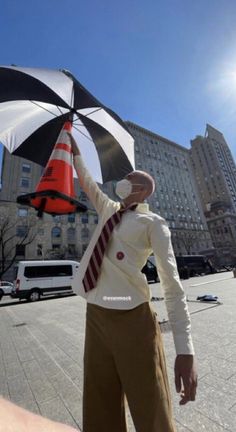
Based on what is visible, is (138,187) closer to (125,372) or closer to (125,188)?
(125,188)

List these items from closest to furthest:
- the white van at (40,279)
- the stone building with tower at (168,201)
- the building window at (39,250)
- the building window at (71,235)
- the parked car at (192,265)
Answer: the white van at (40,279)
the parked car at (192,265)
the stone building with tower at (168,201)
the building window at (39,250)
the building window at (71,235)

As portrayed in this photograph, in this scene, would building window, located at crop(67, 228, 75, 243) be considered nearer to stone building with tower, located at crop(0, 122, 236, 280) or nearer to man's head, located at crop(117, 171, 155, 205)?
stone building with tower, located at crop(0, 122, 236, 280)

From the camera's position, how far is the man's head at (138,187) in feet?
5.40

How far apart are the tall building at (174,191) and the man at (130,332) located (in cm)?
5502

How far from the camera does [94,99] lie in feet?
7.69

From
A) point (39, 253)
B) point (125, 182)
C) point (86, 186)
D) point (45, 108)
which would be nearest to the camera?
point (125, 182)

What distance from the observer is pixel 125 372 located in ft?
3.78

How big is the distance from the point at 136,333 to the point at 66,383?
7.68ft

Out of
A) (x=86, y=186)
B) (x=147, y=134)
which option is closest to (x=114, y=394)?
(x=86, y=186)

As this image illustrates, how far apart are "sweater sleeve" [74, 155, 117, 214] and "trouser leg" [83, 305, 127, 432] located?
0.88 metres

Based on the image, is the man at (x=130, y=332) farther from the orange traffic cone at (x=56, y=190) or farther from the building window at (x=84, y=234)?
the building window at (x=84, y=234)

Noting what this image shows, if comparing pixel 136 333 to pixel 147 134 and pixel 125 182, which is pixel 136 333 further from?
pixel 147 134

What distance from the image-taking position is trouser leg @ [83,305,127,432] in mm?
1234

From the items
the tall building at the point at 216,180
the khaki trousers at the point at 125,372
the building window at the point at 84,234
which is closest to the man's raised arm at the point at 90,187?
the khaki trousers at the point at 125,372
